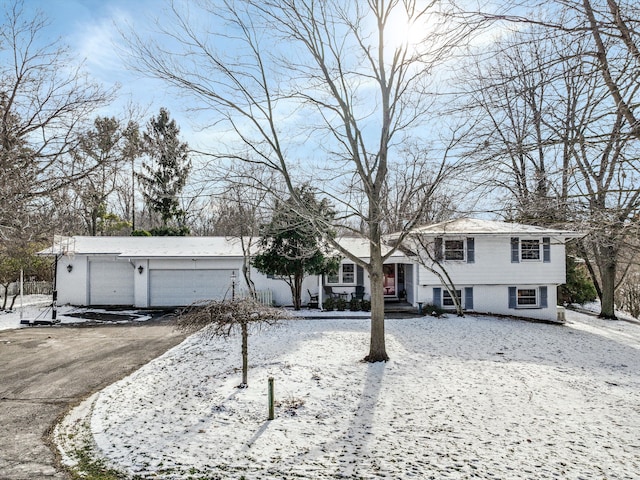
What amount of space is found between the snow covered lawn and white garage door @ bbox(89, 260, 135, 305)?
34.2 feet

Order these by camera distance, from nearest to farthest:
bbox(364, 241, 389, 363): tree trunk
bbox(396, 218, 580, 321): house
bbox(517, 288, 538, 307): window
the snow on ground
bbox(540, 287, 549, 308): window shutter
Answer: bbox(364, 241, 389, 363): tree trunk < the snow on ground < bbox(396, 218, 580, 321): house < bbox(540, 287, 549, 308): window shutter < bbox(517, 288, 538, 307): window

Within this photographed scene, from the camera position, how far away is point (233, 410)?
6.92 m

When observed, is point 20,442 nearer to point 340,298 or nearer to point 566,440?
point 566,440

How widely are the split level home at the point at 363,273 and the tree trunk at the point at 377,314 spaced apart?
760 cm

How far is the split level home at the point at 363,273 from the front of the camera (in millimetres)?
18812

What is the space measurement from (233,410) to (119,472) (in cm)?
218

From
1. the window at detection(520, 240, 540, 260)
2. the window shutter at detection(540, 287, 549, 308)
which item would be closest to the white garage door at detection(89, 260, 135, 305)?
the window at detection(520, 240, 540, 260)

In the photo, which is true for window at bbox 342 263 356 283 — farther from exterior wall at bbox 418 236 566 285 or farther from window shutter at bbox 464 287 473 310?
window shutter at bbox 464 287 473 310

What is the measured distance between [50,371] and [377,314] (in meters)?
7.72

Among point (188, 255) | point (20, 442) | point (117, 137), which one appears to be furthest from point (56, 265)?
point (20, 442)

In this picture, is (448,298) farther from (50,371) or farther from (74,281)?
(74,281)

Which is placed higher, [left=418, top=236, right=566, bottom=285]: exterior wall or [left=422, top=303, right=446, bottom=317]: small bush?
[left=418, top=236, right=566, bottom=285]: exterior wall

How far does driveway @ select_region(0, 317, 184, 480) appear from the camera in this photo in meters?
5.45

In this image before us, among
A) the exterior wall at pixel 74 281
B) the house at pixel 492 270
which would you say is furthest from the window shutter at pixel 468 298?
the exterior wall at pixel 74 281
